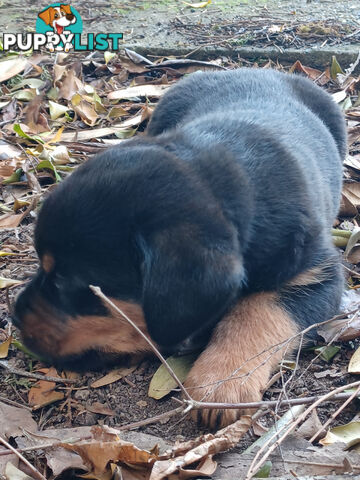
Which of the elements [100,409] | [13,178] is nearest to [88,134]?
[13,178]

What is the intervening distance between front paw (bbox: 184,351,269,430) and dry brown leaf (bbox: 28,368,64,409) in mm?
644

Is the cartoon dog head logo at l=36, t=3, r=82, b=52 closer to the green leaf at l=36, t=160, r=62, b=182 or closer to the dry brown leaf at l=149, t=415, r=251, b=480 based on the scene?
the green leaf at l=36, t=160, r=62, b=182

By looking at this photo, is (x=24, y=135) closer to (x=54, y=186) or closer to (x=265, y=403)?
(x=54, y=186)

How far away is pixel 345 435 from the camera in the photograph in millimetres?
2721

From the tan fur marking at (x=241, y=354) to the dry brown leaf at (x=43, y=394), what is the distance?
2.13 ft

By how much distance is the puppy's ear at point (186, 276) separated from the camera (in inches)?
103

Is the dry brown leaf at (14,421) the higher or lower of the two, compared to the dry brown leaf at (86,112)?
lower

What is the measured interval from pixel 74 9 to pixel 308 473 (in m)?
7.01

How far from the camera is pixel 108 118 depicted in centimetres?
582

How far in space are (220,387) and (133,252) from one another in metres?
0.79

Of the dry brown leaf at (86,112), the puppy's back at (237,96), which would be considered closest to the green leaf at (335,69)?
the puppy's back at (237,96)

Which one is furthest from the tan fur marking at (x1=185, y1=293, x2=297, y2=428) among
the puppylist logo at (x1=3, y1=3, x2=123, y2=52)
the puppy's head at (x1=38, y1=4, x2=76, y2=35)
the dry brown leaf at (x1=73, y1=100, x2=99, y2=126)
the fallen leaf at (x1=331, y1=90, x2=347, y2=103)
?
the puppy's head at (x1=38, y1=4, x2=76, y2=35)

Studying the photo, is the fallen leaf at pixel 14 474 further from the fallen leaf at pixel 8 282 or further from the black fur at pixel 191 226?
the fallen leaf at pixel 8 282

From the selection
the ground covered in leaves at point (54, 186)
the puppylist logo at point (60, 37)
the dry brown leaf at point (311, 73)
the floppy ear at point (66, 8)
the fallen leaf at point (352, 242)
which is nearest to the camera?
the ground covered in leaves at point (54, 186)
